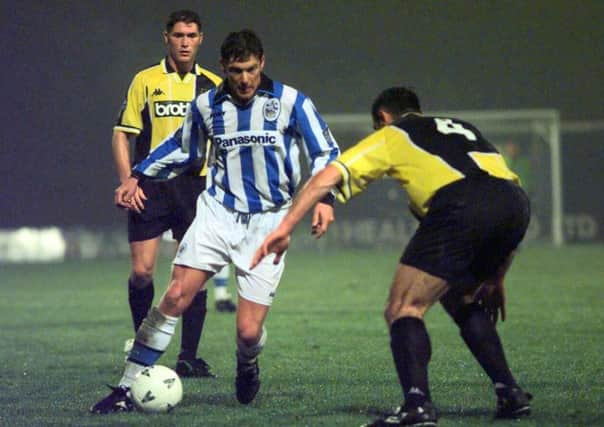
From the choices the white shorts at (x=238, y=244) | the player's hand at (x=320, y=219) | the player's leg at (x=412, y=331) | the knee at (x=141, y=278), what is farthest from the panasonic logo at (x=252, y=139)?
the knee at (x=141, y=278)

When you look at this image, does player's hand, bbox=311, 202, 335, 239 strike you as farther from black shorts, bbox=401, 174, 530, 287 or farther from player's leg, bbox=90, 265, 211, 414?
player's leg, bbox=90, 265, 211, 414

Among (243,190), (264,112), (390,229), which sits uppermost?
(264,112)

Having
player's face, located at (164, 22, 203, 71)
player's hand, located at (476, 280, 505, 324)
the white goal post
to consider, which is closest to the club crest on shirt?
player's hand, located at (476, 280, 505, 324)

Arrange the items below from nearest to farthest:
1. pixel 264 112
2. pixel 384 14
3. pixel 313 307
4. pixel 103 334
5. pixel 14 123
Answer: pixel 264 112
pixel 103 334
pixel 313 307
pixel 14 123
pixel 384 14

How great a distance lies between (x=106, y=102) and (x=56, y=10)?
6.61 feet

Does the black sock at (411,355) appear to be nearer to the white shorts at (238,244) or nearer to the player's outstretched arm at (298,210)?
the player's outstretched arm at (298,210)

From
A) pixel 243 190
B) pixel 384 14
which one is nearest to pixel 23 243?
pixel 384 14

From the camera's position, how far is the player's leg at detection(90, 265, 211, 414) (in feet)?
20.0

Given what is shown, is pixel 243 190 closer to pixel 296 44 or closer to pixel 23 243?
pixel 23 243

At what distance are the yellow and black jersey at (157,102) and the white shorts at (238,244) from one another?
53.9 inches

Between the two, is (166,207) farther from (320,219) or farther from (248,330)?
(320,219)

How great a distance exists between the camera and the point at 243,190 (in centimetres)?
624

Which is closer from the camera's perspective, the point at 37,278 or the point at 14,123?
the point at 37,278

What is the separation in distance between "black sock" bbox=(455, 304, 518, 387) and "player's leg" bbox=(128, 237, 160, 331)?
238 cm
